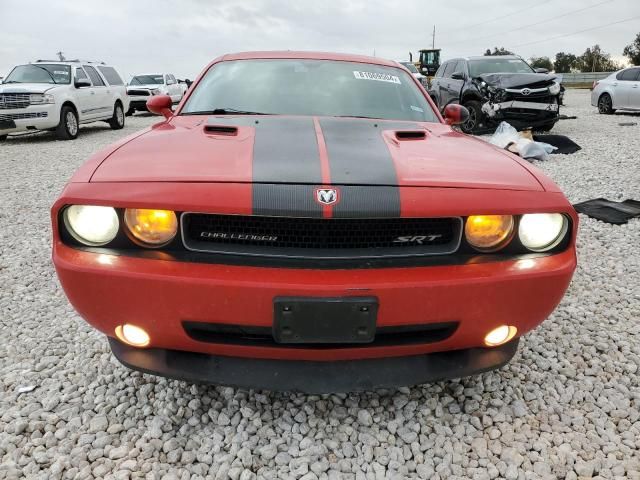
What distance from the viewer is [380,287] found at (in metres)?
1.42

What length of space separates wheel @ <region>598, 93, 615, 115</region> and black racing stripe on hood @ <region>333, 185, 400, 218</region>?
14.7m

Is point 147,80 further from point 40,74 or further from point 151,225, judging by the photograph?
point 151,225

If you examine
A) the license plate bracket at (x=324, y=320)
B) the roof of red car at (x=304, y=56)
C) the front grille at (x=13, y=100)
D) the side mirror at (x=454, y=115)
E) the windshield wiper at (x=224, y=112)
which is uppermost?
the roof of red car at (x=304, y=56)

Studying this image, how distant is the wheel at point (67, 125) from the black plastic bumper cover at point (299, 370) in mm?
10125

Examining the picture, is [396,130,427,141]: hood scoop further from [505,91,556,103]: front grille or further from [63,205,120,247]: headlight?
[505,91,556,103]: front grille

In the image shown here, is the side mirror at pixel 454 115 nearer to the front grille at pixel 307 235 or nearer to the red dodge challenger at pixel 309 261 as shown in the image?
the red dodge challenger at pixel 309 261

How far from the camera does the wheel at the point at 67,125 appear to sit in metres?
10.2

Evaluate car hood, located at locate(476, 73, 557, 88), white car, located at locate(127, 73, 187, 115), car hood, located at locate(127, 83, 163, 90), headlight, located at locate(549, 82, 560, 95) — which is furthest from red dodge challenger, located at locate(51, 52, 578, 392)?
car hood, located at locate(127, 83, 163, 90)

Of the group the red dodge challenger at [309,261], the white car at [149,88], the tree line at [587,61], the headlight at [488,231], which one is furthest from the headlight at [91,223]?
the tree line at [587,61]

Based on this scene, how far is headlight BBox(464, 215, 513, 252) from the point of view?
5.14ft

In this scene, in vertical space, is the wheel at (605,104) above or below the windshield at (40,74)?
below

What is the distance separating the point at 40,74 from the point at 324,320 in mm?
11509

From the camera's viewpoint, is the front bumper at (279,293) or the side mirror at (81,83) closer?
the front bumper at (279,293)

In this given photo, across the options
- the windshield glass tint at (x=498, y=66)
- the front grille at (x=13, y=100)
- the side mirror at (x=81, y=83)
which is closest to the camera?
the front grille at (x=13, y=100)
